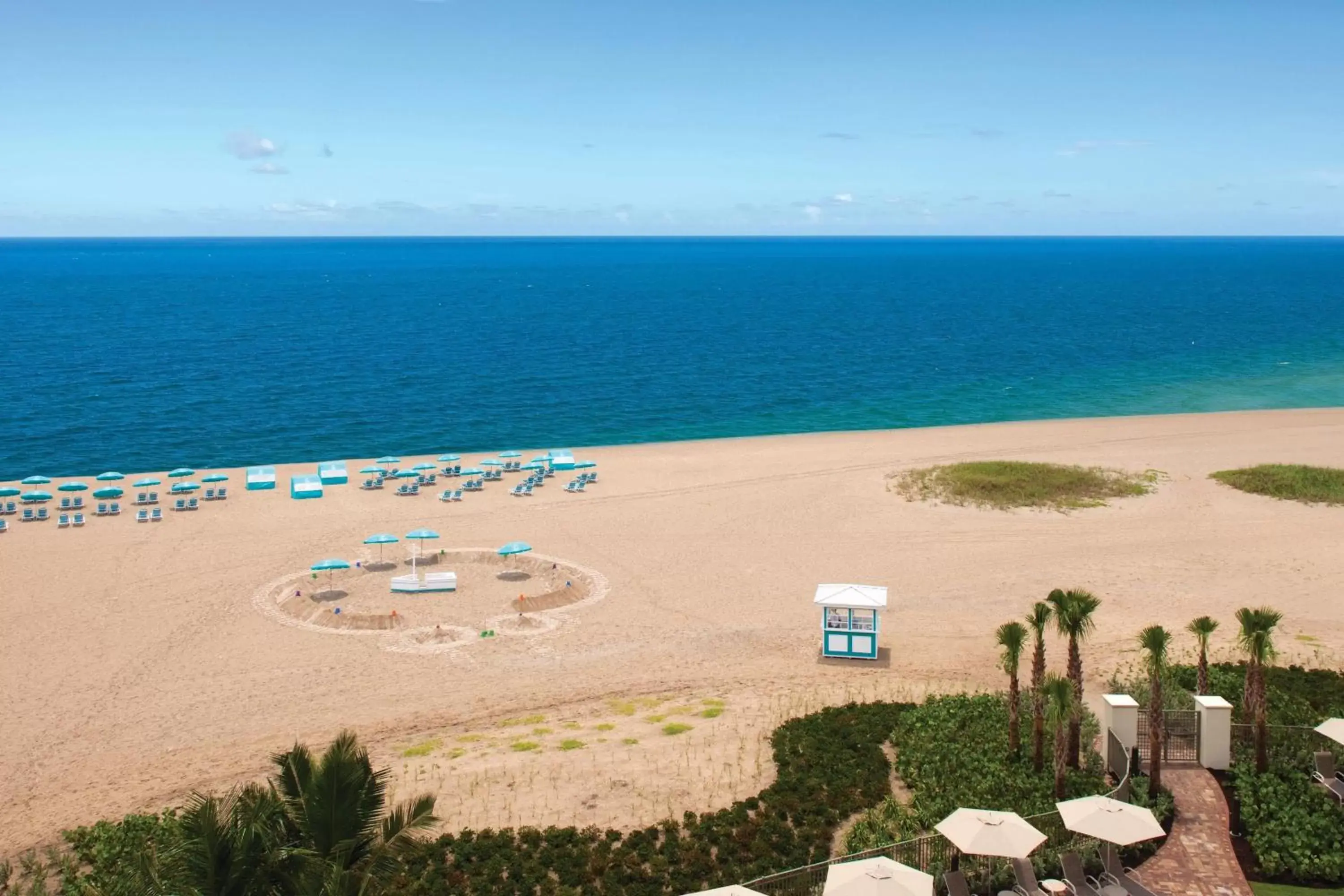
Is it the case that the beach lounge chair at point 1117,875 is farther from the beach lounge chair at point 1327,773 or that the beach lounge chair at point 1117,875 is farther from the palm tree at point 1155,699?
the beach lounge chair at point 1327,773

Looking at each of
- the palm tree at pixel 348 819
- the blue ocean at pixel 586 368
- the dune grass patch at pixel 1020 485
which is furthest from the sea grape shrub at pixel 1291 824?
the blue ocean at pixel 586 368

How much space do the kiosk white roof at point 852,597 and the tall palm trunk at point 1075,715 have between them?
18.7 feet

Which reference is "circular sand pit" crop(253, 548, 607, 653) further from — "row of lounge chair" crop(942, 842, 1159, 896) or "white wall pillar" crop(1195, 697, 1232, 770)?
"white wall pillar" crop(1195, 697, 1232, 770)

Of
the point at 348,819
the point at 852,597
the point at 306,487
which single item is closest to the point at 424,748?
the point at 348,819

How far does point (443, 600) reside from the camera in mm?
28562

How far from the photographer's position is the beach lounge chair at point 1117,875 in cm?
1459

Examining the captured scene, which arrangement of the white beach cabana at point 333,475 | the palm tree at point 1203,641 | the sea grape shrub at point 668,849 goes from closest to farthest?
the sea grape shrub at point 668,849 < the palm tree at point 1203,641 < the white beach cabana at point 333,475

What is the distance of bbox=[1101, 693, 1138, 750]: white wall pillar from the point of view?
1827cm

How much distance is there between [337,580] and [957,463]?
23677 millimetres

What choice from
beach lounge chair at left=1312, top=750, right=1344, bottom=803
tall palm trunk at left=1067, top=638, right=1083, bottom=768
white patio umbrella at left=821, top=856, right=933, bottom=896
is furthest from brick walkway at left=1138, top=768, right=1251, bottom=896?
white patio umbrella at left=821, top=856, right=933, bottom=896

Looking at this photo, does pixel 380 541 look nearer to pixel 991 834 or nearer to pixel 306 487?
pixel 306 487

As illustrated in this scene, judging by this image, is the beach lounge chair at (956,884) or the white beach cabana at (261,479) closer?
the beach lounge chair at (956,884)

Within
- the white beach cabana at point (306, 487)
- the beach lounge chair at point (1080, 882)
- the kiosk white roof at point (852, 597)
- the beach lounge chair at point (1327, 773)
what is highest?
the kiosk white roof at point (852, 597)

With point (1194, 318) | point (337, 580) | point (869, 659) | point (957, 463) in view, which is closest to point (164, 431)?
point (337, 580)
